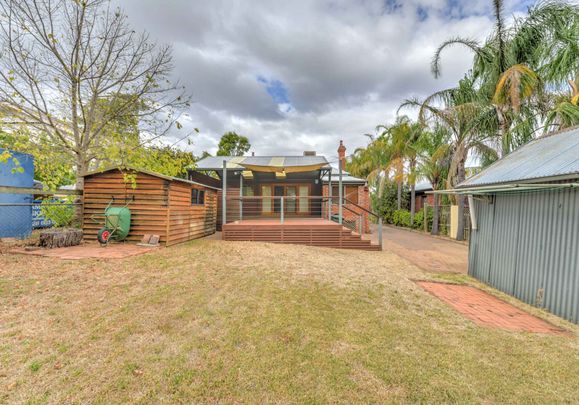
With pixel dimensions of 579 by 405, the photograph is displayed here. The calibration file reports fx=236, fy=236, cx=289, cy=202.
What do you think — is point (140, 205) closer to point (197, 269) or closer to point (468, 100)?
point (197, 269)

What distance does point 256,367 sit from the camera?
246cm

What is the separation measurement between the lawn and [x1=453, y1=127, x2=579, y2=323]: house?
851 millimetres

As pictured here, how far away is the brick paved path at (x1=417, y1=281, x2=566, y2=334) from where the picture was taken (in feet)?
12.1

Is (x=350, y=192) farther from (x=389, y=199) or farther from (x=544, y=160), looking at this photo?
(x=389, y=199)

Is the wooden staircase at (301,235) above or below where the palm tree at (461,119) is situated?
below

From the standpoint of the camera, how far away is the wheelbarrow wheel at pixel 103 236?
7.42 m

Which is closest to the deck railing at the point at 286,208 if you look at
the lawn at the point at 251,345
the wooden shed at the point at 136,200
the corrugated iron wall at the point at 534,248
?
the wooden shed at the point at 136,200

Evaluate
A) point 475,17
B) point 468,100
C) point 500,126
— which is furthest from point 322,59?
point 500,126

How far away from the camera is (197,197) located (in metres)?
10.7

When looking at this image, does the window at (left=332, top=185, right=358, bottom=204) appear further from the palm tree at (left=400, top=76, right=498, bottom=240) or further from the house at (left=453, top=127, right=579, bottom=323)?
the house at (left=453, top=127, right=579, bottom=323)

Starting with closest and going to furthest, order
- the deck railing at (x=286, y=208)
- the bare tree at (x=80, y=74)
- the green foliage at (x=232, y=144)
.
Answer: the bare tree at (x=80, y=74) < the deck railing at (x=286, y=208) < the green foliage at (x=232, y=144)

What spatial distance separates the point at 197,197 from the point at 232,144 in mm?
20407

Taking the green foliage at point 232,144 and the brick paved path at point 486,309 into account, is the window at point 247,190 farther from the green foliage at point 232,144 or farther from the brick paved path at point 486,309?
the green foliage at point 232,144

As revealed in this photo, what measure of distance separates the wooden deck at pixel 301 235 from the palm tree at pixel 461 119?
6.46m
